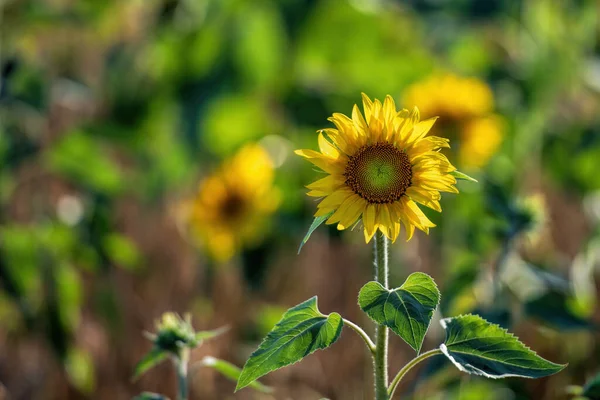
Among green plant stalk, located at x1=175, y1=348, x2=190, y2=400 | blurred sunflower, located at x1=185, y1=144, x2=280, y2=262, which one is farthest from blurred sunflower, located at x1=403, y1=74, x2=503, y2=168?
green plant stalk, located at x1=175, y1=348, x2=190, y2=400

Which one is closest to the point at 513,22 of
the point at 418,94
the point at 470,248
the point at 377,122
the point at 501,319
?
the point at 418,94

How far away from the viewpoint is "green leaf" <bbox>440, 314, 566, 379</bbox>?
0.48m

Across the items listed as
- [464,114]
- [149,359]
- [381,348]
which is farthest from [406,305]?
[464,114]

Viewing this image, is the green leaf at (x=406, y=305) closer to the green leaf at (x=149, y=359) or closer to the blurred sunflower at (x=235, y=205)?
the green leaf at (x=149, y=359)

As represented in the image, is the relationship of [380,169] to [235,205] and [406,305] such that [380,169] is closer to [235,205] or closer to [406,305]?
[406,305]

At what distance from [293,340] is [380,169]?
0.11 meters

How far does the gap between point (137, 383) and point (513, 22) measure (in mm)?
1264

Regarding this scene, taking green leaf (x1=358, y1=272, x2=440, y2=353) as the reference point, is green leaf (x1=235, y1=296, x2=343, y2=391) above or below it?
below

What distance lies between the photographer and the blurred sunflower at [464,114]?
1.30 metres

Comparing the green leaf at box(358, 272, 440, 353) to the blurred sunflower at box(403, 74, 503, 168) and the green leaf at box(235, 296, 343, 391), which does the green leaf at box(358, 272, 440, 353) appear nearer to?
the green leaf at box(235, 296, 343, 391)

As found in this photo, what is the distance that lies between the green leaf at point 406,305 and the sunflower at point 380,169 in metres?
0.04

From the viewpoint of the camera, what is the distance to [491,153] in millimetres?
1331

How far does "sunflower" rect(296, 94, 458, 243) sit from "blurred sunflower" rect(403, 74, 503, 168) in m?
0.78

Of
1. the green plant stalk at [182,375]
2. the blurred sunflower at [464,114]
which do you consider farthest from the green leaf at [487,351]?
the blurred sunflower at [464,114]
